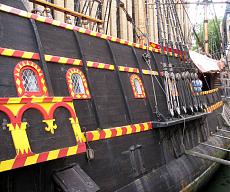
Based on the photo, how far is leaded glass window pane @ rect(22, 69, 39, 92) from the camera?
12.6 ft

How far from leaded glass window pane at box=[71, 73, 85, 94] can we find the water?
5.64m

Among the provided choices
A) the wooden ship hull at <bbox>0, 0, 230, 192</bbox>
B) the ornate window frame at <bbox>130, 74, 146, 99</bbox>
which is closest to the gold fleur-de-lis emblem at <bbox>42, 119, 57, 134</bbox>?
the wooden ship hull at <bbox>0, 0, 230, 192</bbox>

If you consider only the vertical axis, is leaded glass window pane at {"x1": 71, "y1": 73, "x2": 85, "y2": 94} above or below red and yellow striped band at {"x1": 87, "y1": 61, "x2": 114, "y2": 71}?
below

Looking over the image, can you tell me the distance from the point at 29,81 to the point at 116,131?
6.45 feet

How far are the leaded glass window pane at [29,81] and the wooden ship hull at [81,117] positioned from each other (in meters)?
0.02

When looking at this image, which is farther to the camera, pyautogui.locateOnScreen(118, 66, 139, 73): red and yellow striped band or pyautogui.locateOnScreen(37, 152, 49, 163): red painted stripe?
pyautogui.locateOnScreen(118, 66, 139, 73): red and yellow striped band

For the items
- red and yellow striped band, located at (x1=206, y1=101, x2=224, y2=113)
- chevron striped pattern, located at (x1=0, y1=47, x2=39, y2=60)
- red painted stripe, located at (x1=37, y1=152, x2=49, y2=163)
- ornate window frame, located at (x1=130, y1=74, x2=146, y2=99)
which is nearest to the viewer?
red painted stripe, located at (x1=37, y1=152, x2=49, y2=163)

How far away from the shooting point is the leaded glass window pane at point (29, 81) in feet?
12.6

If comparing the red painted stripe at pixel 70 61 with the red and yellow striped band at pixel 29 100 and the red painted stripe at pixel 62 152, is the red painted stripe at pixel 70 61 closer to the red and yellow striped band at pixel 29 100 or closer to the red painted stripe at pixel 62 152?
the red and yellow striped band at pixel 29 100

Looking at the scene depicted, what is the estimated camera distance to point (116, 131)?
17.4ft

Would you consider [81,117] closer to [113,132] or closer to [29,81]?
[113,132]

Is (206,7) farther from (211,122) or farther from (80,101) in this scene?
(80,101)

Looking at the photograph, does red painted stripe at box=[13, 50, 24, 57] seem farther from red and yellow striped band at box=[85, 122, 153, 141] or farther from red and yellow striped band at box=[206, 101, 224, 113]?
red and yellow striped band at box=[206, 101, 224, 113]

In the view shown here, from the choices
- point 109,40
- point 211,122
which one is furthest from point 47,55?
point 211,122
